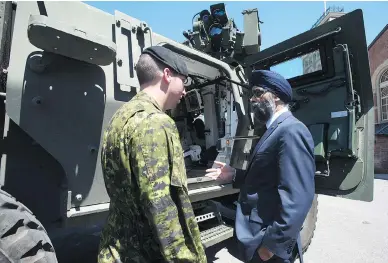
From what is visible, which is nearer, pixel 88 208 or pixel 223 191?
pixel 88 208

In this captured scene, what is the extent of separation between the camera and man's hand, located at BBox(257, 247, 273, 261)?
153 centimetres

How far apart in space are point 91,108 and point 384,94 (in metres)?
18.6

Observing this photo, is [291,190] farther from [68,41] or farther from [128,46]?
[128,46]

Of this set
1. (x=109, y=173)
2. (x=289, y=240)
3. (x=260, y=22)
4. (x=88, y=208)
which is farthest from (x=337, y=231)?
(x=109, y=173)

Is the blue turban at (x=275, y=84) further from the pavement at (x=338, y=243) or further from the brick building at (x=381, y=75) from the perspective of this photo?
the brick building at (x=381, y=75)

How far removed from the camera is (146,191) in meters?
1.05

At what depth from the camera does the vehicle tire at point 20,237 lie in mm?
1589

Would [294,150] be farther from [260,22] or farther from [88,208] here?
[260,22]

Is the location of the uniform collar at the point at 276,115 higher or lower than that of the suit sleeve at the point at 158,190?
higher

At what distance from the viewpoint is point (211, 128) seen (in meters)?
4.88

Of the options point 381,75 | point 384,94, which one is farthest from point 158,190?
point 381,75

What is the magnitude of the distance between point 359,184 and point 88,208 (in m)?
2.46

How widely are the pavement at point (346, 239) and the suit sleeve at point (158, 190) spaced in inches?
109

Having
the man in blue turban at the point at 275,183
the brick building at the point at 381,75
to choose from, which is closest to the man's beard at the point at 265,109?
the man in blue turban at the point at 275,183
